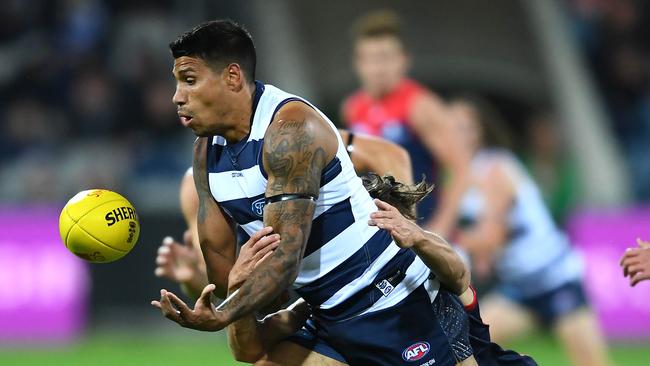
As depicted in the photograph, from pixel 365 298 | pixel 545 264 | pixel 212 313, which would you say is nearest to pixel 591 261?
pixel 545 264

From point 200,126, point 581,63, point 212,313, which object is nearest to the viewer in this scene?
point 212,313

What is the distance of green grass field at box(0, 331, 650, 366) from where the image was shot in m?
10.3

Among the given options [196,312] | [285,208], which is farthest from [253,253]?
[196,312]

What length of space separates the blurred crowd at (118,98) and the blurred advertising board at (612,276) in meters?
0.91

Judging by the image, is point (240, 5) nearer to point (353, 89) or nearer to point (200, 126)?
point (353, 89)

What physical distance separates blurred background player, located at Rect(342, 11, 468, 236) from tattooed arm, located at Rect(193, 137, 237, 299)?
260 centimetres

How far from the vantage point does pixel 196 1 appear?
14.5m

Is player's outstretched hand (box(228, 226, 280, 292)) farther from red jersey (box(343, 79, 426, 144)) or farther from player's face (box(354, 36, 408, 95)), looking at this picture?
player's face (box(354, 36, 408, 95))

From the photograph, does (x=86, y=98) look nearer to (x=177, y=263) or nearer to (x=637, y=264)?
(x=177, y=263)

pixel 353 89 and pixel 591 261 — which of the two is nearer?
pixel 591 261

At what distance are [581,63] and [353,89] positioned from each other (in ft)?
9.89

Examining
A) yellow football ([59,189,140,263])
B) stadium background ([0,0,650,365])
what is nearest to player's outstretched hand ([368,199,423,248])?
yellow football ([59,189,140,263])

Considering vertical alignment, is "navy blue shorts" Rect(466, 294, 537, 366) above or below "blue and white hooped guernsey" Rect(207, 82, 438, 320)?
below

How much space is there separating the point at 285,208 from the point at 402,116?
134 inches
